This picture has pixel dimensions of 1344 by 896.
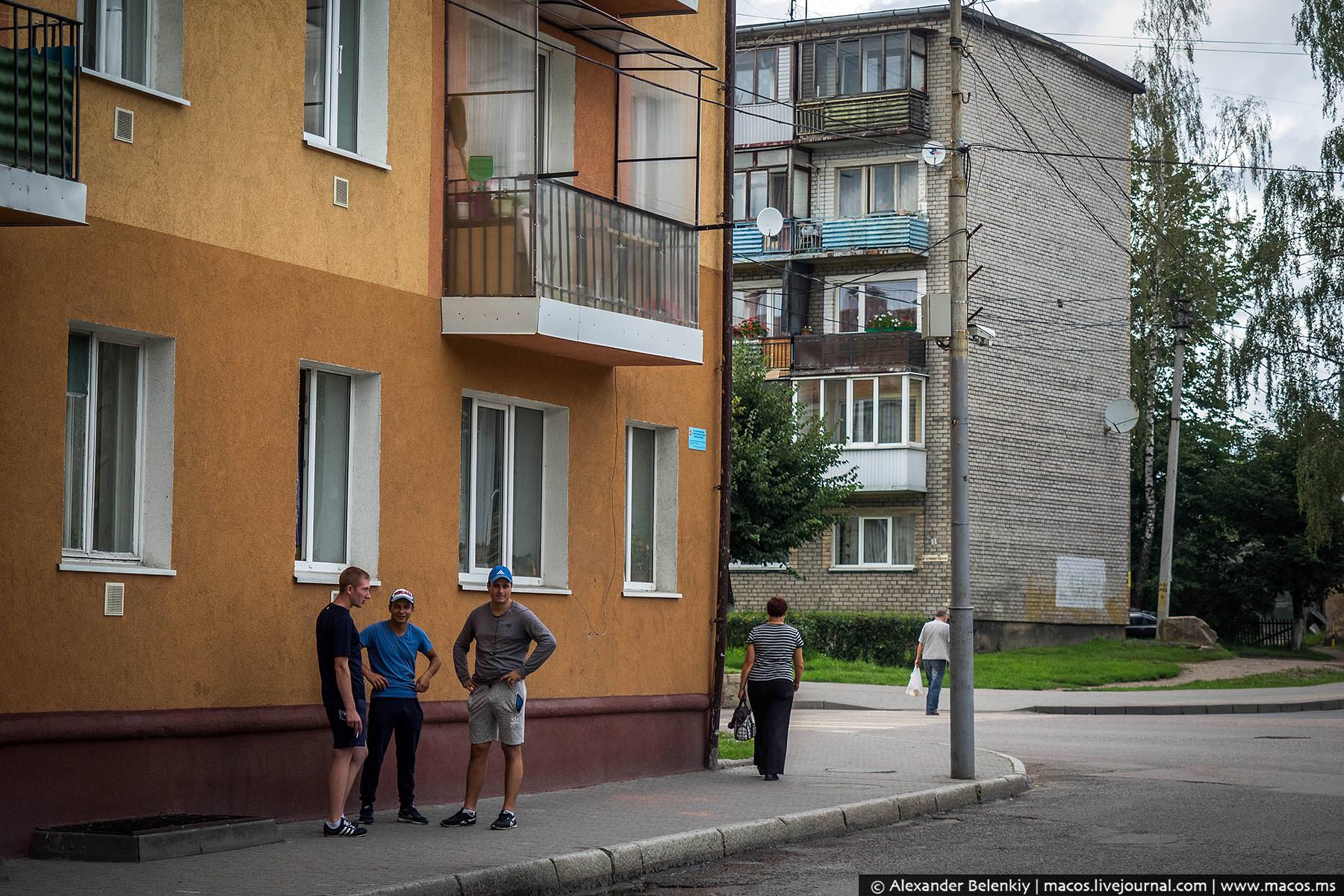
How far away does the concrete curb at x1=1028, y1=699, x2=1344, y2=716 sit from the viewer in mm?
28812

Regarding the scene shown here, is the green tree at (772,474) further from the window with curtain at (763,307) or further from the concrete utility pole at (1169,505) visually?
the window with curtain at (763,307)

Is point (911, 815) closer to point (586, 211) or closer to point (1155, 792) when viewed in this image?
point (1155, 792)

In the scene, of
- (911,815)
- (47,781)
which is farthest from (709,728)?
(47,781)

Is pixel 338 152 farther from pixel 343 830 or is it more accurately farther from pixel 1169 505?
pixel 1169 505

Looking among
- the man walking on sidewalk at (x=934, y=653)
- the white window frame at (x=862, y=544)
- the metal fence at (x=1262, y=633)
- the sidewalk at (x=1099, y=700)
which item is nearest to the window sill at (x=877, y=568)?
the white window frame at (x=862, y=544)

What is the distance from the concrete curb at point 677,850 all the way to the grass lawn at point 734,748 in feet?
12.9

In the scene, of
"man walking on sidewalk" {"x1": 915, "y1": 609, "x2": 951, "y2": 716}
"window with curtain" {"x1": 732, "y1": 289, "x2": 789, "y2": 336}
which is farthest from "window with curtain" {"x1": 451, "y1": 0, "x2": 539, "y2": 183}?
"window with curtain" {"x1": 732, "y1": 289, "x2": 789, "y2": 336}

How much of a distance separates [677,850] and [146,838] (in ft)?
10.7

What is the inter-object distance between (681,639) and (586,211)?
4376 mm

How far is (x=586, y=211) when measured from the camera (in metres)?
14.2

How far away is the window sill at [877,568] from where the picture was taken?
142 ft

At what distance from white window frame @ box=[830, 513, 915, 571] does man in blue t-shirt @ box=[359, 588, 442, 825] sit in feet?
105

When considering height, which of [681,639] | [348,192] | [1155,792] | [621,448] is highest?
[348,192]

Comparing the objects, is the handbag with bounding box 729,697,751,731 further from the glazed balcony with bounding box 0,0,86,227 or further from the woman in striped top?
the glazed balcony with bounding box 0,0,86,227
